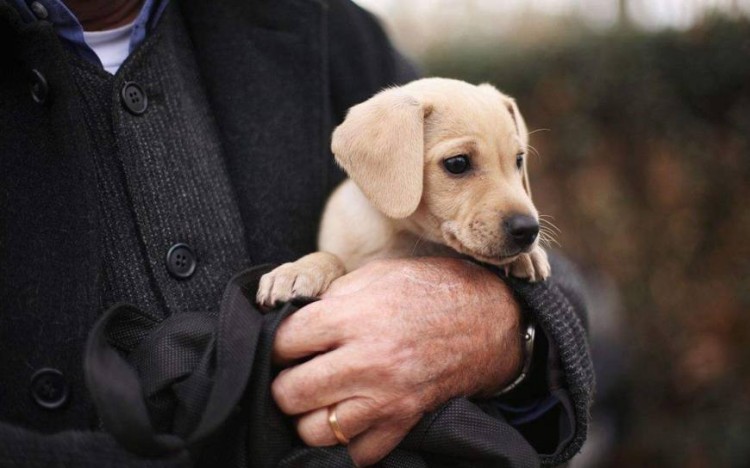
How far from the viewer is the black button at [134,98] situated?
1.97 metres

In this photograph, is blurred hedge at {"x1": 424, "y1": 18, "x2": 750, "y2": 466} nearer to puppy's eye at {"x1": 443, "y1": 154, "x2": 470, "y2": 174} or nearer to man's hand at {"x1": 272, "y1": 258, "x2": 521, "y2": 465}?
puppy's eye at {"x1": 443, "y1": 154, "x2": 470, "y2": 174}

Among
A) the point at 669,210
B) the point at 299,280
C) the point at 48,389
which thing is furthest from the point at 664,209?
the point at 48,389

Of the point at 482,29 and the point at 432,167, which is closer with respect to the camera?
the point at 432,167

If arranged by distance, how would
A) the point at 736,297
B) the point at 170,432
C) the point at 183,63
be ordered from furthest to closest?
the point at 736,297 < the point at 183,63 < the point at 170,432

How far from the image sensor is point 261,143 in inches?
90.9

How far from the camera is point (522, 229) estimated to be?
191 centimetres

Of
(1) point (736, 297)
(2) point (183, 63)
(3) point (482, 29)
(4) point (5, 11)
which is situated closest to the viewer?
(4) point (5, 11)

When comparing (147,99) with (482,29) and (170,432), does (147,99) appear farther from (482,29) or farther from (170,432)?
(482,29)

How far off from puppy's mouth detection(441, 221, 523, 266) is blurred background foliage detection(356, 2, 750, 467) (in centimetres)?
268

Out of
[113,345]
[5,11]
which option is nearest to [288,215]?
[113,345]

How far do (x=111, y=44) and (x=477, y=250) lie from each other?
1287mm

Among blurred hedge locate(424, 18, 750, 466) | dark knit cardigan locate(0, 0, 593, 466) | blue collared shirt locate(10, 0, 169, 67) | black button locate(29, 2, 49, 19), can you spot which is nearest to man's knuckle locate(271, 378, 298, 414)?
dark knit cardigan locate(0, 0, 593, 466)

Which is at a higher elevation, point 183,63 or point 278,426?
point 183,63

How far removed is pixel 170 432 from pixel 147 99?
3.17 ft
